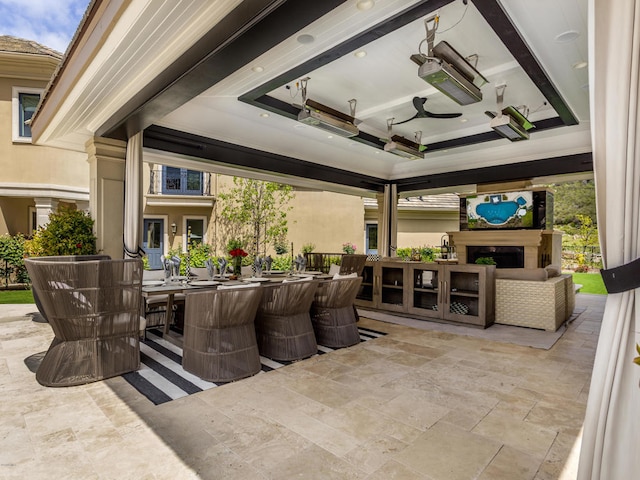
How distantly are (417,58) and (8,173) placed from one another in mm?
9902

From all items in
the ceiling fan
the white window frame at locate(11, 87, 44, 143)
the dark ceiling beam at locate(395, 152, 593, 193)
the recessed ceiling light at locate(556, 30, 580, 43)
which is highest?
the white window frame at locate(11, 87, 44, 143)

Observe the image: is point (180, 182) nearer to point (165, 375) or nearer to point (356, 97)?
point (356, 97)

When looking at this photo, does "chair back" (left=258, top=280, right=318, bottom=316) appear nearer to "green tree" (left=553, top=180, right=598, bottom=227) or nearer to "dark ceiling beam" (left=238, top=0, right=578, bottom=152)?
"dark ceiling beam" (left=238, top=0, right=578, bottom=152)

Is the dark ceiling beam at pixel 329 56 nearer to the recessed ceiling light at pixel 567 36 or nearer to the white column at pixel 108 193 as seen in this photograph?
the recessed ceiling light at pixel 567 36

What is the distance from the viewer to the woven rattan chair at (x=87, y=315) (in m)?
2.89

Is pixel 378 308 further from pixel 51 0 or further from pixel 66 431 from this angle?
pixel 51 0

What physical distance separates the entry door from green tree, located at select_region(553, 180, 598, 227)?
610 inches

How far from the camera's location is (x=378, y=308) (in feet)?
20.7

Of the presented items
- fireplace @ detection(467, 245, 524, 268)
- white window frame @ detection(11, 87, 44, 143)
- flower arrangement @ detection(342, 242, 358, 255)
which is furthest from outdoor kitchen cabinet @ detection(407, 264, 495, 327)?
white window frame @ detection(11, 87, 44, 143)

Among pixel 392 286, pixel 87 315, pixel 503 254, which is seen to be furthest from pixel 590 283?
pixel 87 315

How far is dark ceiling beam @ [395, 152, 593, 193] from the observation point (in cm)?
620

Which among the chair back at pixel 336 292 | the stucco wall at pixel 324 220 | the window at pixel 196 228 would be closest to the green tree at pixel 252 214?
the stucco wall at pixel 324 220

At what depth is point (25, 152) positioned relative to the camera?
885 cm

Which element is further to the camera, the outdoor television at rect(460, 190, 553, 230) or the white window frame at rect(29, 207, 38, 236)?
the white window frame at rect(29, 207, 38, 236)
